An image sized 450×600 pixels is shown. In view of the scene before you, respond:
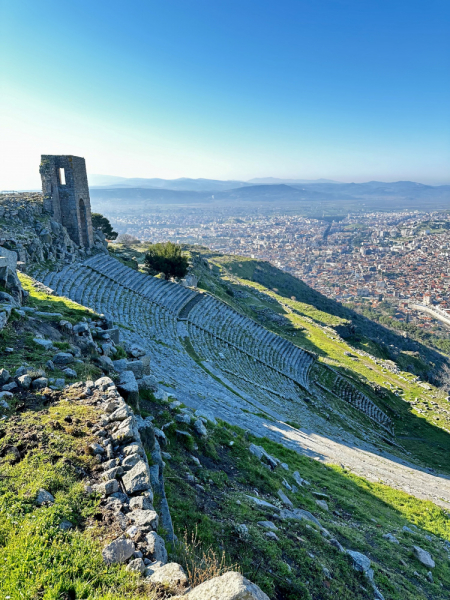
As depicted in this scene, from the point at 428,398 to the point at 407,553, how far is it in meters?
23.4

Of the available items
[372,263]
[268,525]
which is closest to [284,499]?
[268,525]

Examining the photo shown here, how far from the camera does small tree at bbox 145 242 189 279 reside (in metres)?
30.0

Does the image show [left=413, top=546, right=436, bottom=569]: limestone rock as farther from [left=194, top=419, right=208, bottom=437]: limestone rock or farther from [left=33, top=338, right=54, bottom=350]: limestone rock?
[left=33, top=338, right=54, bottom=350]: limestone rock

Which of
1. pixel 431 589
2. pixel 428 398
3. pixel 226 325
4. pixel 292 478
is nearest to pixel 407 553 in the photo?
pixel 431 589

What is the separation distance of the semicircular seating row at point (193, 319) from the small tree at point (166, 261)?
2039 mm

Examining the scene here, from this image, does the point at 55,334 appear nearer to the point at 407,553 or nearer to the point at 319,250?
the point at 407,553

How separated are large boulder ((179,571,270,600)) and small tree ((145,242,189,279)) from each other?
2794 centimetres

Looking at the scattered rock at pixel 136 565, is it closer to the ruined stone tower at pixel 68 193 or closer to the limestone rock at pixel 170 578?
the limestone rock at pixel 170 578

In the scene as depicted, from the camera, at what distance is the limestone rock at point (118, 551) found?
346 cm

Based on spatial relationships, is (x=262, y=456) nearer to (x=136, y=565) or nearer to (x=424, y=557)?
(x=424, y=557)

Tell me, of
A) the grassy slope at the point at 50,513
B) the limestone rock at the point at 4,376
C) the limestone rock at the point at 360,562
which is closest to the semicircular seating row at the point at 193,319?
the limestone rock at the point at 360,562

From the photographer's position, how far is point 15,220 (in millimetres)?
21281

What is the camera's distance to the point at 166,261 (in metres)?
30.1

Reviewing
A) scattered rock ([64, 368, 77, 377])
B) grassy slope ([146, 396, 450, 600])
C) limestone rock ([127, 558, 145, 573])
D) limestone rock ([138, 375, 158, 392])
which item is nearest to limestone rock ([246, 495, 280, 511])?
grassy slope ([146, 396, 450, 600])
